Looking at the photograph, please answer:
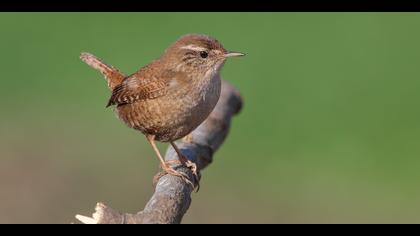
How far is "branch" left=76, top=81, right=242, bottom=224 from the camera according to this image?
3.27 meters

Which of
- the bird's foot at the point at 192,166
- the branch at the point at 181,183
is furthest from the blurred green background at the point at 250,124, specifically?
the bird's foot at the point at 192,166

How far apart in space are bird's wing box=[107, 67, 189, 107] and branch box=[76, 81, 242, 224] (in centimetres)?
37

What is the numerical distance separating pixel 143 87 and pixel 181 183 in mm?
1420

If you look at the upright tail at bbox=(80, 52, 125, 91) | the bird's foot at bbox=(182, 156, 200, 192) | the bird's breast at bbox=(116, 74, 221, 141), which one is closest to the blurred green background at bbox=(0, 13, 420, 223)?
the upright tail at bbox=(80, 52, 125, 91)

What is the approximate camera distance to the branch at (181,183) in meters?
3.27

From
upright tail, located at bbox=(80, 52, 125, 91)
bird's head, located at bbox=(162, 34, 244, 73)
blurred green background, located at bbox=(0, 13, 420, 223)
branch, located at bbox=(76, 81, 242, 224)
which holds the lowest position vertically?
branch, located at bbox=(76, 81, 242, 224)

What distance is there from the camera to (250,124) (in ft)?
34.7

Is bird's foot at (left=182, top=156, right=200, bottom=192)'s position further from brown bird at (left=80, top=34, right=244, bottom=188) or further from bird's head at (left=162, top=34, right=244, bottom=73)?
bird's head at (left=162, top=34, right=244, bottom=73)

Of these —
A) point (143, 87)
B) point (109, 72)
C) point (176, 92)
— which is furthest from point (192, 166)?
point (109, 72)

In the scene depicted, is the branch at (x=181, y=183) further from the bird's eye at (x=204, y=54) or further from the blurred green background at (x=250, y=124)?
the blurred green background at (x=250, y=124)

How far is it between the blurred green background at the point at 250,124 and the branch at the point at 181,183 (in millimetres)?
3672
